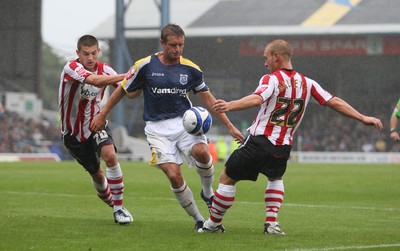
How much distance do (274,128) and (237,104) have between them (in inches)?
37.1

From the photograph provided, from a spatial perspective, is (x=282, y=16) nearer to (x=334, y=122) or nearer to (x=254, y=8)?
(x=254, y=8)

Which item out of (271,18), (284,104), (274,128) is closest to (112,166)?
(274,128)

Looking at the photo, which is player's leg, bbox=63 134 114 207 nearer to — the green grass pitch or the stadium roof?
the green grass pitch

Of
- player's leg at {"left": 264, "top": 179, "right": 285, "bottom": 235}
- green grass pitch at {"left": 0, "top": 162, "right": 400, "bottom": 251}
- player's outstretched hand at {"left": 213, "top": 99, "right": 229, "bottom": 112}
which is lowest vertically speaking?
green grass pitch at {"left": 0, "top": 162, "right": 400, "bottom": 251}

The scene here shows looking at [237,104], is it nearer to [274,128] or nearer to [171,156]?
[274,128]

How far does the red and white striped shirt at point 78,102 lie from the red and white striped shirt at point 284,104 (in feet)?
7.94

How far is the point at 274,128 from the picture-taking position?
32.3ft

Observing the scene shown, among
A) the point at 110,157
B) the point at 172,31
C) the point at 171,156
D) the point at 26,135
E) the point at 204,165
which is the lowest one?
the point at 26,135

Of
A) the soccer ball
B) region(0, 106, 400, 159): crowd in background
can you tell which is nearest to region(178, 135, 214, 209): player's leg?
the soccer ball

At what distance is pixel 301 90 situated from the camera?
386 inches

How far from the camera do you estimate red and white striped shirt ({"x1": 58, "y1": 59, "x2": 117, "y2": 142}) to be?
11.5 meters

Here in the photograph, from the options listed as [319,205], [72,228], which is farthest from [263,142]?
[319,205]

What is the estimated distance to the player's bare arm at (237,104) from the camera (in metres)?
8.90

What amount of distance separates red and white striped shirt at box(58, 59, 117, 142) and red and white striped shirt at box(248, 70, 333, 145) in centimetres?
242
